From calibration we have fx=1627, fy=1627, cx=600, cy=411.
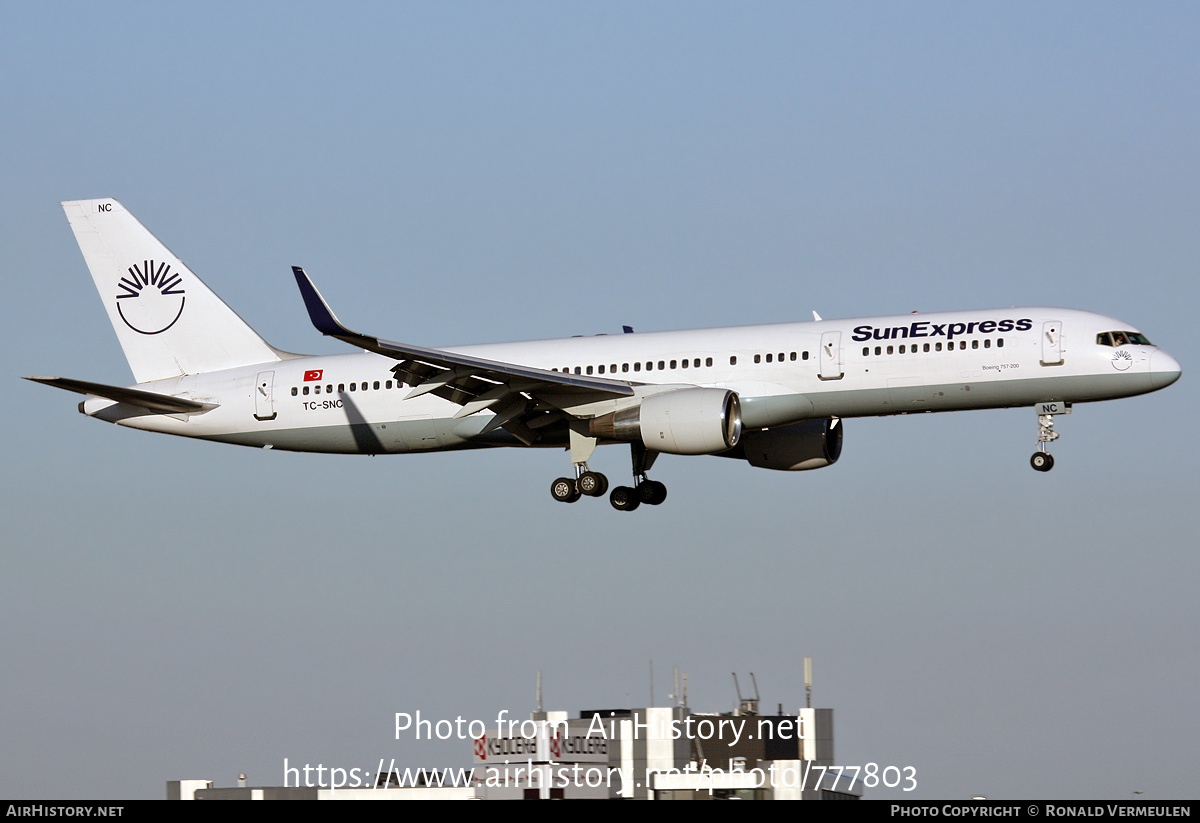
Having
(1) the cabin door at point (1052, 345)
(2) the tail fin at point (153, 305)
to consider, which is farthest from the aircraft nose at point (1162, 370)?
(2) the tail fin at point (153, 305)

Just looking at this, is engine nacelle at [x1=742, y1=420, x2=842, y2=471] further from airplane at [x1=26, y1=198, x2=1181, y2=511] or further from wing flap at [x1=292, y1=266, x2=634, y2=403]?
wing flap at [x1=292, y1=266, x2=634, y2=403]

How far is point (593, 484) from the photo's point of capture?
48.2 meters

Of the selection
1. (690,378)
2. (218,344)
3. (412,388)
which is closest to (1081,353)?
(690,378)

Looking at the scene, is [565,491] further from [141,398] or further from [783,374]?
[141,398]

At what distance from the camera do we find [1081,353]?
43.3 m

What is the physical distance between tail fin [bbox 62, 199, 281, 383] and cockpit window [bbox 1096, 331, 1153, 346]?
25679 mm

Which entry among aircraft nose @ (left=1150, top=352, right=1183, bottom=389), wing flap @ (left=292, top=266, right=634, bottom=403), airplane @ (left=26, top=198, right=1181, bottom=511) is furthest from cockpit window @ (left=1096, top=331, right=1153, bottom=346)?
wing flap @ (left=292, top=266, right=634, bottom=403)

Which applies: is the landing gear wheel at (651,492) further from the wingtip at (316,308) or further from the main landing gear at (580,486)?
the wingtip at (316,308)

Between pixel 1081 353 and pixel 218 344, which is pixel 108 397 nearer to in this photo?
pixel 218 344

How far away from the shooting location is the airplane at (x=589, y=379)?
4366 centimetres

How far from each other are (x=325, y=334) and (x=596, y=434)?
948 centimetres
